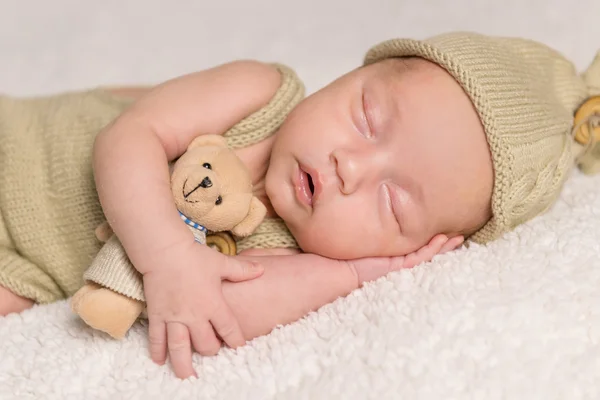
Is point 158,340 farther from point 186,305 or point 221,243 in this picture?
point 221,243

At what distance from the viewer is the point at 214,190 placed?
1.21m

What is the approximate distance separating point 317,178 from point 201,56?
1.16 meters

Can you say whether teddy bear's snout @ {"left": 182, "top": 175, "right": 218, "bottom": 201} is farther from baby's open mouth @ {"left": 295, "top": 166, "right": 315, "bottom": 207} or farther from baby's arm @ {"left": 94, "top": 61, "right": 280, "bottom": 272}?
baby's open mouth @ {"left": 295, "top": 166, "right": 315, "bottom": 207}

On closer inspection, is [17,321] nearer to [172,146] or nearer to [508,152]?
[172,146]

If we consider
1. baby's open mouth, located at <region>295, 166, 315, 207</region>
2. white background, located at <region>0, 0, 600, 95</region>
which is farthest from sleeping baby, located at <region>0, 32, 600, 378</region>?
white background, located at <region>0, 0, 600, 95</region>

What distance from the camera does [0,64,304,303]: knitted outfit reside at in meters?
1.43

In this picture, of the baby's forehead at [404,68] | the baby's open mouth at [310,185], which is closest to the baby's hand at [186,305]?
the baby's open mouth at [310,185]

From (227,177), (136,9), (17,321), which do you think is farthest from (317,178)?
(136,9)

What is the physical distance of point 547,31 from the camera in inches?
→ 83.6

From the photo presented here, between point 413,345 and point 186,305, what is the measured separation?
381 mm

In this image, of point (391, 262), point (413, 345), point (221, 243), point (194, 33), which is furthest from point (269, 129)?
point (194, 33)

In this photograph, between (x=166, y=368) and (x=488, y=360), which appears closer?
(x=488, y=360)

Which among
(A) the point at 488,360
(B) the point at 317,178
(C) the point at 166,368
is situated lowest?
(C) the point at 166,368

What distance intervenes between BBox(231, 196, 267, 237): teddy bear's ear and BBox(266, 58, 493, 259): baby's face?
41 mm
